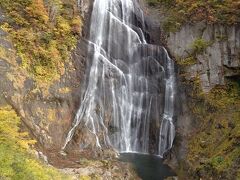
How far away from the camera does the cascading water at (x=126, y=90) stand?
24188 mm

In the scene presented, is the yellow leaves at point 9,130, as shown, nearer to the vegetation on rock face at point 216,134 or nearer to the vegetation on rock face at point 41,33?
the vegetation on rock face at point 41,33

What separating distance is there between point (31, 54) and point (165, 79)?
9.62m

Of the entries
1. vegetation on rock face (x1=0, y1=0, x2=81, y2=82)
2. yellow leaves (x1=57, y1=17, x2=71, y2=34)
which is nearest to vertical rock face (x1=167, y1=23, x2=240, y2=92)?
yellow leaves (x1=57, y1=17, x2=71, y2=34)

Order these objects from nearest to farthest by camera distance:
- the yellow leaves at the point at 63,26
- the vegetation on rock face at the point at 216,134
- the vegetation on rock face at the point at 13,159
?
the vegetation on rock face at the point at 13,159
the vegetation on rock face at the point at 216,134
the yellow leaves at the point at 63,26

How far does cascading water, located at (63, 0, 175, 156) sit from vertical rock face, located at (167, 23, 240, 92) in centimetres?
196

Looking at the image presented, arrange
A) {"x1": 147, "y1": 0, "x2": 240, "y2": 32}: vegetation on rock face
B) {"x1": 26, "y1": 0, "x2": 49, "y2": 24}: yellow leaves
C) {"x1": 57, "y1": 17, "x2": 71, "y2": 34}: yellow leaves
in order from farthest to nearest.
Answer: {"x1": 147, "y1": 0, "x2": 240, "y2": 32}: vegetation on rock face → {"x1": 57, "y1": 17, "x2": 71, "y2": 34}: yellow leaves → {"x1": 26, "y1": 0, "x2": 49, "y2": 24}: yellow leaves

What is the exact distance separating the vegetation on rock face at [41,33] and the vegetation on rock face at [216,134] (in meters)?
9.03

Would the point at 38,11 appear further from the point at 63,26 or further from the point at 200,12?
the point at 200,12

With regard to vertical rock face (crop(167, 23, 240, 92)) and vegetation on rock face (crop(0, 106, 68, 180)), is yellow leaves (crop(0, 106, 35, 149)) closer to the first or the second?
vegetation on rock face (crop(0, 106, 68, 180))

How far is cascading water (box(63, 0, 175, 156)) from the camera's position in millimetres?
24188

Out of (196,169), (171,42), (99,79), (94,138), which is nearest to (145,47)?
(171,42)

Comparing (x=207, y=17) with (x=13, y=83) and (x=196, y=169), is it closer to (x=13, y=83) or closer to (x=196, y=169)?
(x=196, y=169)

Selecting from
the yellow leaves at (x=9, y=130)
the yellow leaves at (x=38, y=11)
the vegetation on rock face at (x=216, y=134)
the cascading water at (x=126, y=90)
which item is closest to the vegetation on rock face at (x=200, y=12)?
the cascading water at (x=126, y=90)

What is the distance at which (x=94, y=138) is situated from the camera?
22500 millimetres
